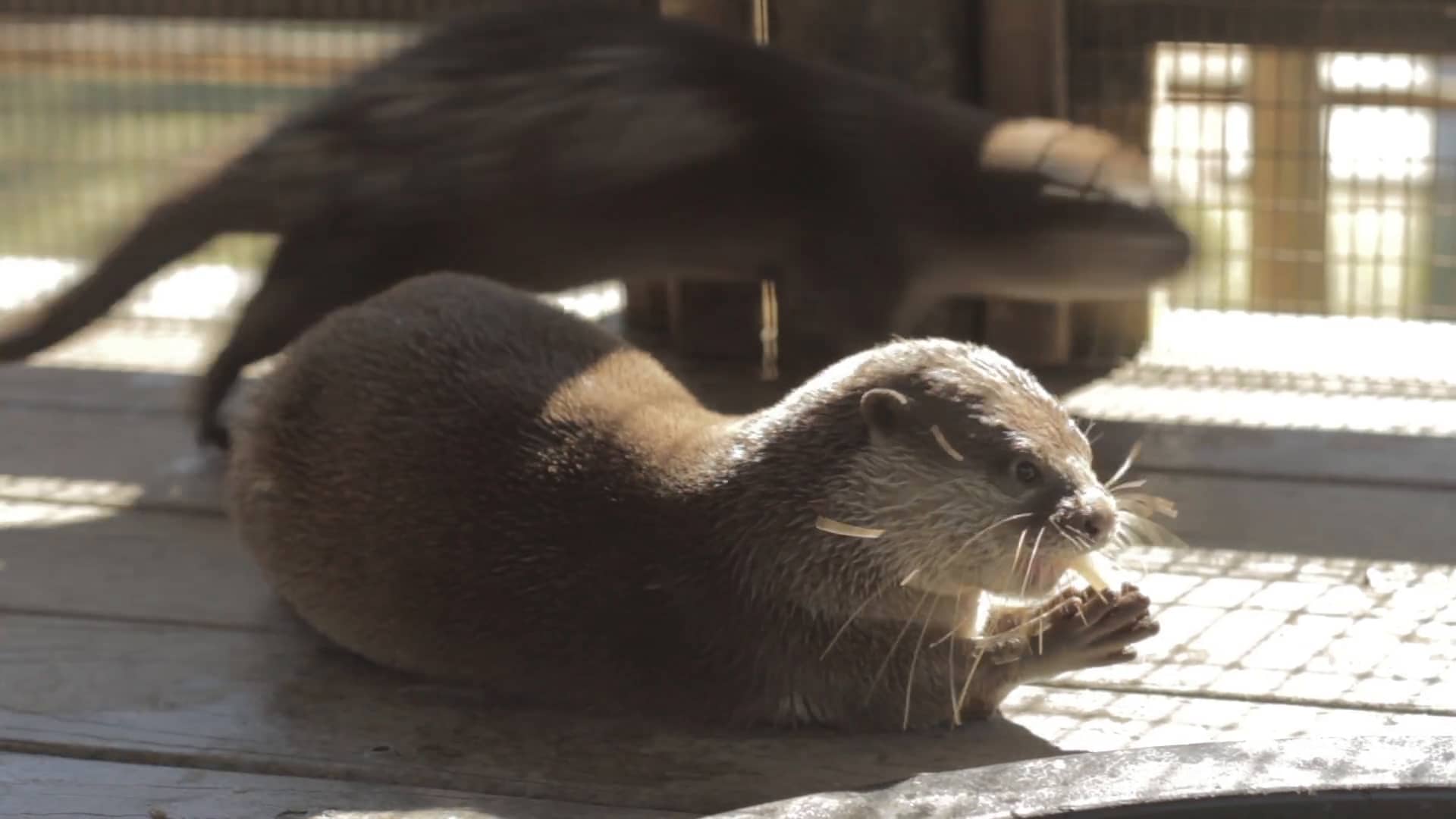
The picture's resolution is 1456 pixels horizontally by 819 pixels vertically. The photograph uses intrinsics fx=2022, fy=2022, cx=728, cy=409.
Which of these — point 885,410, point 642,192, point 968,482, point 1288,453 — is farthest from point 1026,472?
point 642,192

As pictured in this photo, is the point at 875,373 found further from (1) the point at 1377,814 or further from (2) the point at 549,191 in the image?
(2) the point at 549,191

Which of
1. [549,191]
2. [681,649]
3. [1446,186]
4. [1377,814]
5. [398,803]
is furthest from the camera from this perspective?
[1446,186]

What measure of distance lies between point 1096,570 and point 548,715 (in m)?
0.68

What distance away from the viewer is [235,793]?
2244 millimetres

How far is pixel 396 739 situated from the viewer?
2389 millimetres

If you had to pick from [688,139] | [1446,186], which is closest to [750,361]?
[688,139]

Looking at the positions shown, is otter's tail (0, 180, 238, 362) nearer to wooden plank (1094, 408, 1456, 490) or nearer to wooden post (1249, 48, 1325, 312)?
wooden plank (1094, 408, 1456, 490)

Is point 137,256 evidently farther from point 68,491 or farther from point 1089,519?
point 1089,519

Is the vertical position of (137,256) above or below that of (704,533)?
above

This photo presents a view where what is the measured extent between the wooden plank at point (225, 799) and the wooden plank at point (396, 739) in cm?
2

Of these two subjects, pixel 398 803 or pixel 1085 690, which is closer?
pixel 398 803


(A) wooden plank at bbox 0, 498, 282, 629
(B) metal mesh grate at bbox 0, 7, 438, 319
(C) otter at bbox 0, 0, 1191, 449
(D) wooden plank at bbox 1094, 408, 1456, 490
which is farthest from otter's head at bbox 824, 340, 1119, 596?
(B) metal mesh grate at bbox 0, 7, 438, 319

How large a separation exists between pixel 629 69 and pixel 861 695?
6.33 feet

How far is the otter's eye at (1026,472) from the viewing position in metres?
2.25
